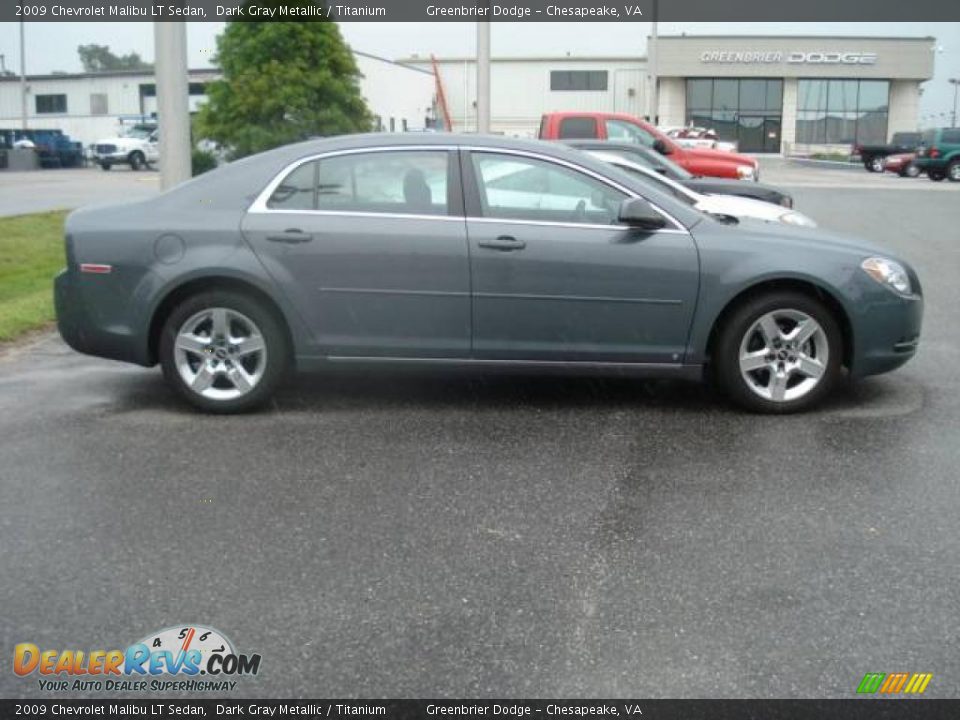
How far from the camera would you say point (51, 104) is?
213 feet

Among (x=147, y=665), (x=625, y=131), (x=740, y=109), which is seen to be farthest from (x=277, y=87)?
(x=740, y=109)

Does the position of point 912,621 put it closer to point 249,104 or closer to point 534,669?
point 534,669

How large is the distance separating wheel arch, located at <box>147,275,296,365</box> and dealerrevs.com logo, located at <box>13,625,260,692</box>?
10.1ft

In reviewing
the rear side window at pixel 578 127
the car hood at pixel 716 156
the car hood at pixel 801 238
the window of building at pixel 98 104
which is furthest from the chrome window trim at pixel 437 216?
the window of building at pixel 98 104

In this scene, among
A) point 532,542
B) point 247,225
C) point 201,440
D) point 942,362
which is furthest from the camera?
point 942,362

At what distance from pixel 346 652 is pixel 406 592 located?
1.66 feet

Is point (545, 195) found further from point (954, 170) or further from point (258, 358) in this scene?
point (954, 170)

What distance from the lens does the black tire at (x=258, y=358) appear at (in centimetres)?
658

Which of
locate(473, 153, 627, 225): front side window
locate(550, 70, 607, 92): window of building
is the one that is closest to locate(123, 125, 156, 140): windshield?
locate(550, 70, 607, 92): window of building

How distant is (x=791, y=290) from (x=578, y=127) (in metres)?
14.2

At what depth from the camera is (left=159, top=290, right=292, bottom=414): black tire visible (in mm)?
6582

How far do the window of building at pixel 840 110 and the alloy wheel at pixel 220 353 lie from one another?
62.2 metres
